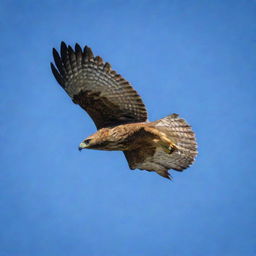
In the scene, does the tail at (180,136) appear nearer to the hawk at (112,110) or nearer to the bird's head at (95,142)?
the hawk at (112,110)

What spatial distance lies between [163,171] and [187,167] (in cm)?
52

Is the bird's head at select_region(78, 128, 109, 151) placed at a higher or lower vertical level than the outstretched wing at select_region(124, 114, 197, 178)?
lower

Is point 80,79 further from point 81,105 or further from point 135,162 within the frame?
point 135,162

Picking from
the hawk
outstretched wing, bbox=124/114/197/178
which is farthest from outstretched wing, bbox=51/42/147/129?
outstretched wing, bbox=124/114/197/178

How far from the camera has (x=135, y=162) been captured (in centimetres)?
973

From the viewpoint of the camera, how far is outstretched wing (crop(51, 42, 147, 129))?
29.1ft

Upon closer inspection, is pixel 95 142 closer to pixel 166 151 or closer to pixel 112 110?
pixel 112 110

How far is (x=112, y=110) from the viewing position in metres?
9.11

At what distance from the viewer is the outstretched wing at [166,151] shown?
8812 millimetres

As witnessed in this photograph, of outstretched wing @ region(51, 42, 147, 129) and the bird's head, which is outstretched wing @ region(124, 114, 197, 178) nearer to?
outstretched wing @ region(51, 42, 147, 129)

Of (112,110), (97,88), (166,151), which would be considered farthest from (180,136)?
(97,88)

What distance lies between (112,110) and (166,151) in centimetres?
113

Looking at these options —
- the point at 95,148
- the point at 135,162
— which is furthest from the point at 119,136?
the point at 135,162

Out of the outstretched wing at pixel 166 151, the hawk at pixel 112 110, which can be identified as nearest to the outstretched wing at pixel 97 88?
the hawk at pixel 112 110
